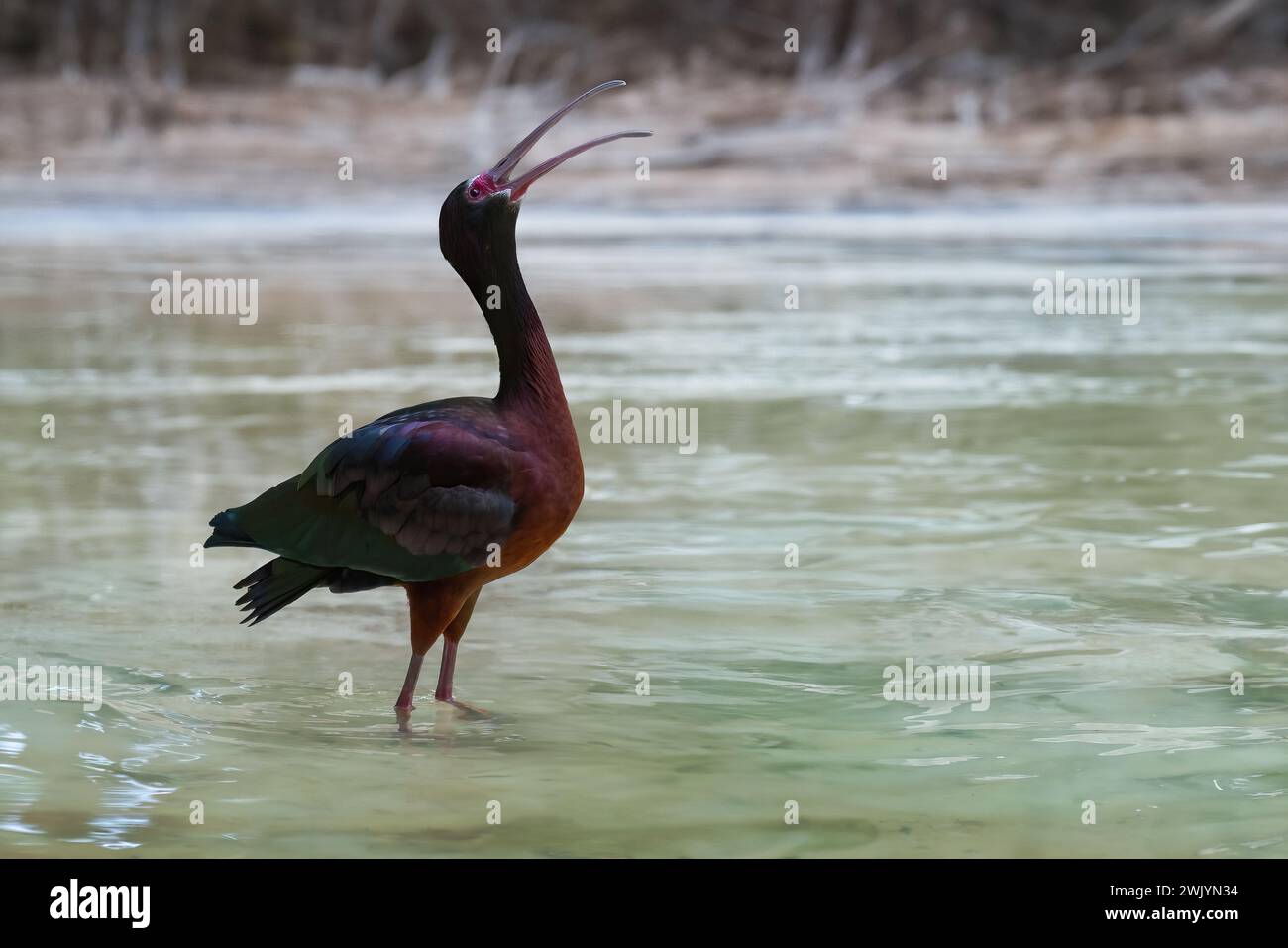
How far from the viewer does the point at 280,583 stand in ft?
17.3

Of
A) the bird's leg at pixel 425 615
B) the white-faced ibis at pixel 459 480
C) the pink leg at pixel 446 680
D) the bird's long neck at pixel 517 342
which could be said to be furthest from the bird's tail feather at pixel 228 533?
the bird's long neck at pixel 517 342

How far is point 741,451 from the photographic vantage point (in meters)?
9.72

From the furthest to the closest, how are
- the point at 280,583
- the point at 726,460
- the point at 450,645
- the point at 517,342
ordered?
1. the point at 726,460
2. the point at 450,645
3. the point at 280,583
4. the point at 517,342

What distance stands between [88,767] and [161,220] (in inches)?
811

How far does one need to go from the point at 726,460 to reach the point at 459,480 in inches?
182

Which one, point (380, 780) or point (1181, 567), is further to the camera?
point (1181, 567)

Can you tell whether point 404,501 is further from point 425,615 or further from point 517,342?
point 517,342

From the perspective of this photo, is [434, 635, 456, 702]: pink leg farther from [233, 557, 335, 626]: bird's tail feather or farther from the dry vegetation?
the dry vegetation

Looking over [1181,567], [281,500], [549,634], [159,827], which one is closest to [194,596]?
[549,634]

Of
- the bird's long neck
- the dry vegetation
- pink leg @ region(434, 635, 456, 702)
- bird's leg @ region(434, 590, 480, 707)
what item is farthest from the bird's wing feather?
the dry vegetation

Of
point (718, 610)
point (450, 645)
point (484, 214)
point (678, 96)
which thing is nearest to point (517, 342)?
point (484, 214)

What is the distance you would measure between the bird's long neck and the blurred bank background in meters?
0.85
